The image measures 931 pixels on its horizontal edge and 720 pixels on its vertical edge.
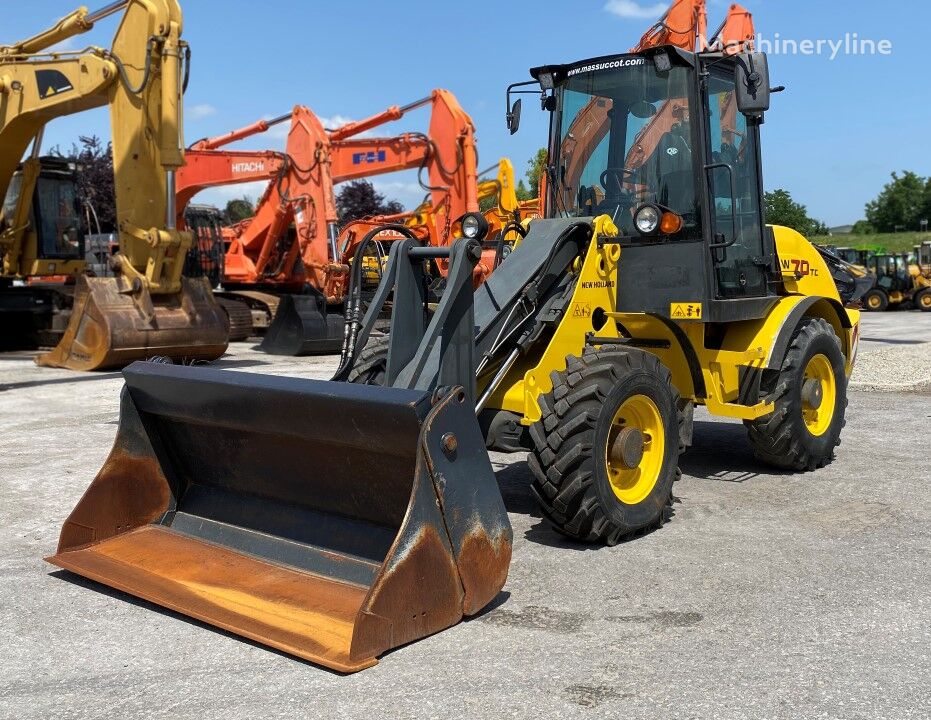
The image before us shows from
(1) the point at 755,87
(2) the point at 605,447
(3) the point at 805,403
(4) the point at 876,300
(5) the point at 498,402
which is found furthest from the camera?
(4) the point at 876,300

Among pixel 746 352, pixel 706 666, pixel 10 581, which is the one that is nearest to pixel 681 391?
pixel 746 352

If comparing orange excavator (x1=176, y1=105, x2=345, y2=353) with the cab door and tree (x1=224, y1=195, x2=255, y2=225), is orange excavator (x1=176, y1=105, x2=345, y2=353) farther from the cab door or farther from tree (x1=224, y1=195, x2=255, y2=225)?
tree (x1=224, y1=195, x2=255, y2=225)

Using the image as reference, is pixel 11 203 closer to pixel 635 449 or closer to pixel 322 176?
pixel 322 176

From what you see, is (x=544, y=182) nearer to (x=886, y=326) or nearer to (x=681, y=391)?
(x=681, y=391)

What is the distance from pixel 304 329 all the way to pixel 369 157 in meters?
3.45

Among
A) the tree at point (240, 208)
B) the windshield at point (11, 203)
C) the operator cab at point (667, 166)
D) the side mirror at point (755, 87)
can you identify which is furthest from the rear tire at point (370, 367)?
the tree at point (240, 208)

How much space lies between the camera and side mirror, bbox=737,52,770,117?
5.78m

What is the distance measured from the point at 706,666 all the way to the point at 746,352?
3.38m

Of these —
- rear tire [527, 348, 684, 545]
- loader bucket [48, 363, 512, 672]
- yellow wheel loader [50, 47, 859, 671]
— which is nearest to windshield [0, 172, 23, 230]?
yellow wheel loader [50, 47, 859, 671]

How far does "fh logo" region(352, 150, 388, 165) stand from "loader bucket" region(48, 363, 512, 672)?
1272 cm

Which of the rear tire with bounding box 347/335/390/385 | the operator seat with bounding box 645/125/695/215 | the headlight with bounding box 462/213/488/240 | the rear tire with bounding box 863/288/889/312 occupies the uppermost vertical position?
the operator seat with bounding box 645/125/695/215

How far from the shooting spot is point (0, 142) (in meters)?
14.2

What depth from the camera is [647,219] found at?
5.90 metres

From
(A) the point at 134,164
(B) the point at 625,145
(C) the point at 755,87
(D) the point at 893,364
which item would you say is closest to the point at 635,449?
(B) the point at 625,145
